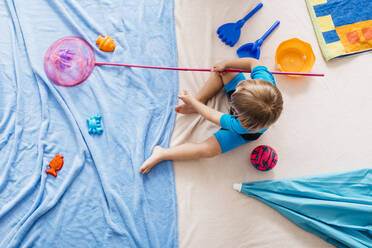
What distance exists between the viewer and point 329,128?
0.94 metres

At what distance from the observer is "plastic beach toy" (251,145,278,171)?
0.83 meters

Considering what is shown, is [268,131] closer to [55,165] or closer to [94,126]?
[94,126]

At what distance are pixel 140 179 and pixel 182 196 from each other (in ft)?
0.51

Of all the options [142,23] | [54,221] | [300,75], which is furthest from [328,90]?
[54,221]

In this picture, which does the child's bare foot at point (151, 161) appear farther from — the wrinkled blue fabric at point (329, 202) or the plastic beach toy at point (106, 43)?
the plastic beach toy at point (106, 43)

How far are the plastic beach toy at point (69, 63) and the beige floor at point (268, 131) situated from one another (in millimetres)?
112

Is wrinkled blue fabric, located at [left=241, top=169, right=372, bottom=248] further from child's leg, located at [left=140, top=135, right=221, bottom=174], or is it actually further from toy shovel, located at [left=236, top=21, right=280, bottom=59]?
toy shovel, located at [left=236, top=21, right=280, bottom=59]

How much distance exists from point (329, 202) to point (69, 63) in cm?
101

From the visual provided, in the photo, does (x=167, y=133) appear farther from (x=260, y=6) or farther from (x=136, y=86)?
(x=260, y=6)

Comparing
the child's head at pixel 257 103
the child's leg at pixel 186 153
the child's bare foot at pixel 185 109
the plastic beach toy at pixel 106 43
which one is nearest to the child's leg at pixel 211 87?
the child's bare foot at pixel 185 109

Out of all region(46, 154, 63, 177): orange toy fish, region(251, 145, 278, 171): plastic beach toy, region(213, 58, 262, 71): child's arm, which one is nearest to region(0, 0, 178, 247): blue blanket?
region(46, 154, 63, 177): orange toy fish

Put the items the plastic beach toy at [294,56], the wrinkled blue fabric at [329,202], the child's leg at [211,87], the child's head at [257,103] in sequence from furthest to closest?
the plastic beach toy at [294,56] < the child's leg at [211,87] < the wrinkled blue fabric at [329,202] < the child's head at [257,103]

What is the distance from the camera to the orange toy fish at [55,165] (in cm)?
82

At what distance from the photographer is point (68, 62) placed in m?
0.92
